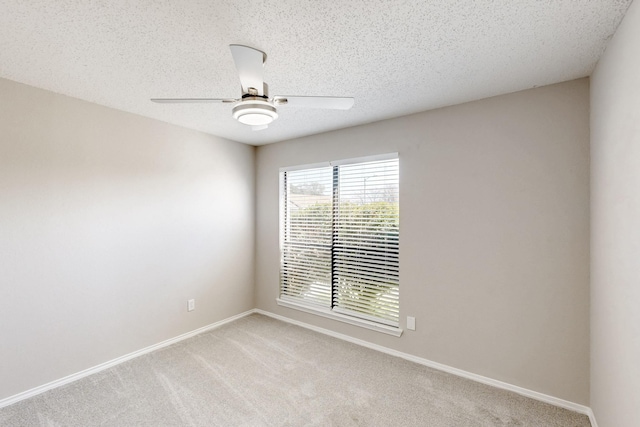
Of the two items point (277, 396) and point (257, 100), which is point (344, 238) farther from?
point (257, 100)

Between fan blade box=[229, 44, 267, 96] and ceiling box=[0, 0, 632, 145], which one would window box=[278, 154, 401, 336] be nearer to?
ceiling box=[0, 0, 632, 145]

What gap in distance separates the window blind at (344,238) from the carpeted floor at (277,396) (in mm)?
614

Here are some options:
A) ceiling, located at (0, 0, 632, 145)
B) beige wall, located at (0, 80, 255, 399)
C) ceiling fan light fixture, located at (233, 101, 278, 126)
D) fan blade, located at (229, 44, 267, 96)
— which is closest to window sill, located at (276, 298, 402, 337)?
beige wall, located at (0, 80, 255, 399)

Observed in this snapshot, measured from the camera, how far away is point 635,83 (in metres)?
1.33

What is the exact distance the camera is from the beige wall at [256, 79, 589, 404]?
2109mm

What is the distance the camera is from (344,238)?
133 inches

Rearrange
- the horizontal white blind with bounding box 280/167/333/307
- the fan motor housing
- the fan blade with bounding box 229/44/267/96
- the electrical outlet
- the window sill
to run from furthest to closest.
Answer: the horizontal white blind with bounding box 280/167/333/307 < the window sill < the electrical outlet < the fan motor housing < the fan blade with bounding box 229/44/267/96

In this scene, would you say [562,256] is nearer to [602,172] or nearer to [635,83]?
[602,172]

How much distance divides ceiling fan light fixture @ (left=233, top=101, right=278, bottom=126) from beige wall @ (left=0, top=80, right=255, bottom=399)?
5.81ft

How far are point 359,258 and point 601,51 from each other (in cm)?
245

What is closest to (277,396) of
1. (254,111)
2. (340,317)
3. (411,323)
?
(340,317)

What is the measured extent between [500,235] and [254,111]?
6.98 feet

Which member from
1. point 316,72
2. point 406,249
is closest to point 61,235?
point 316,72

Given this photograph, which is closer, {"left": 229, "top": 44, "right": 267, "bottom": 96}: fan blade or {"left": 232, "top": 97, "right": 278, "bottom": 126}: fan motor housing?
{"left": 229, "top": 44, "right": 267, "bottom": 96}: fan blade
